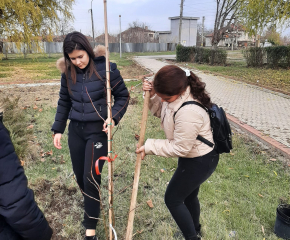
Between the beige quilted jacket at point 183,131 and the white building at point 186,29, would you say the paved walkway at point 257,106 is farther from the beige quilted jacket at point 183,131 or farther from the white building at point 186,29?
the white building at point 186,29

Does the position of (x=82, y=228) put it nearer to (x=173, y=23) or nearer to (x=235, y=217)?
(x=235, y=217)

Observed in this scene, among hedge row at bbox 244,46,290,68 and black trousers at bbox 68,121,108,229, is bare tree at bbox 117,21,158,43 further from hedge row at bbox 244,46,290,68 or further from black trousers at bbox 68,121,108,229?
black trousers at bbox 68,121,108,229

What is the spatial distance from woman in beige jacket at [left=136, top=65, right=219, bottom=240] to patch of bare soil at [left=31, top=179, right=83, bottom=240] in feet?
4.24

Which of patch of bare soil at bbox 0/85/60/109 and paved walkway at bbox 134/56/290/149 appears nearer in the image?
paved walkway at bbox 134/56/290/149

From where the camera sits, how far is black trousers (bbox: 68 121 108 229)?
6.95 ft

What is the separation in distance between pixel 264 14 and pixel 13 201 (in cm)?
1499

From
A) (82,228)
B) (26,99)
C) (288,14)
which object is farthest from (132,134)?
(288,14)

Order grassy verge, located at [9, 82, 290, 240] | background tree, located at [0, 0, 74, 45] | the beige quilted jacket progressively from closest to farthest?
the beige quilted jacket, grassy verge, located at [9, 82, 290, 240], background tree, located at [0, 0, 74, 45]

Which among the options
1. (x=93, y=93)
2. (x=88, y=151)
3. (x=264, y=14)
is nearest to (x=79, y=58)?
(x=93, y=93)

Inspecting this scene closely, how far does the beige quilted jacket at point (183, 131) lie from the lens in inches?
66.9

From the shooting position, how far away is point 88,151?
6.93ft

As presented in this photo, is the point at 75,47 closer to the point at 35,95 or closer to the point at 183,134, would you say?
the point at 183,134

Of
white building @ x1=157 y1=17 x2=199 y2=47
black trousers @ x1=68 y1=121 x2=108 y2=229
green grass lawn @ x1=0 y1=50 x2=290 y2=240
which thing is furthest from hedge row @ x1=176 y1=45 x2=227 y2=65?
white building @ x1=157 y1=17 x2=199 y2=47

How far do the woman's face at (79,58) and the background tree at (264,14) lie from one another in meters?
11.9
